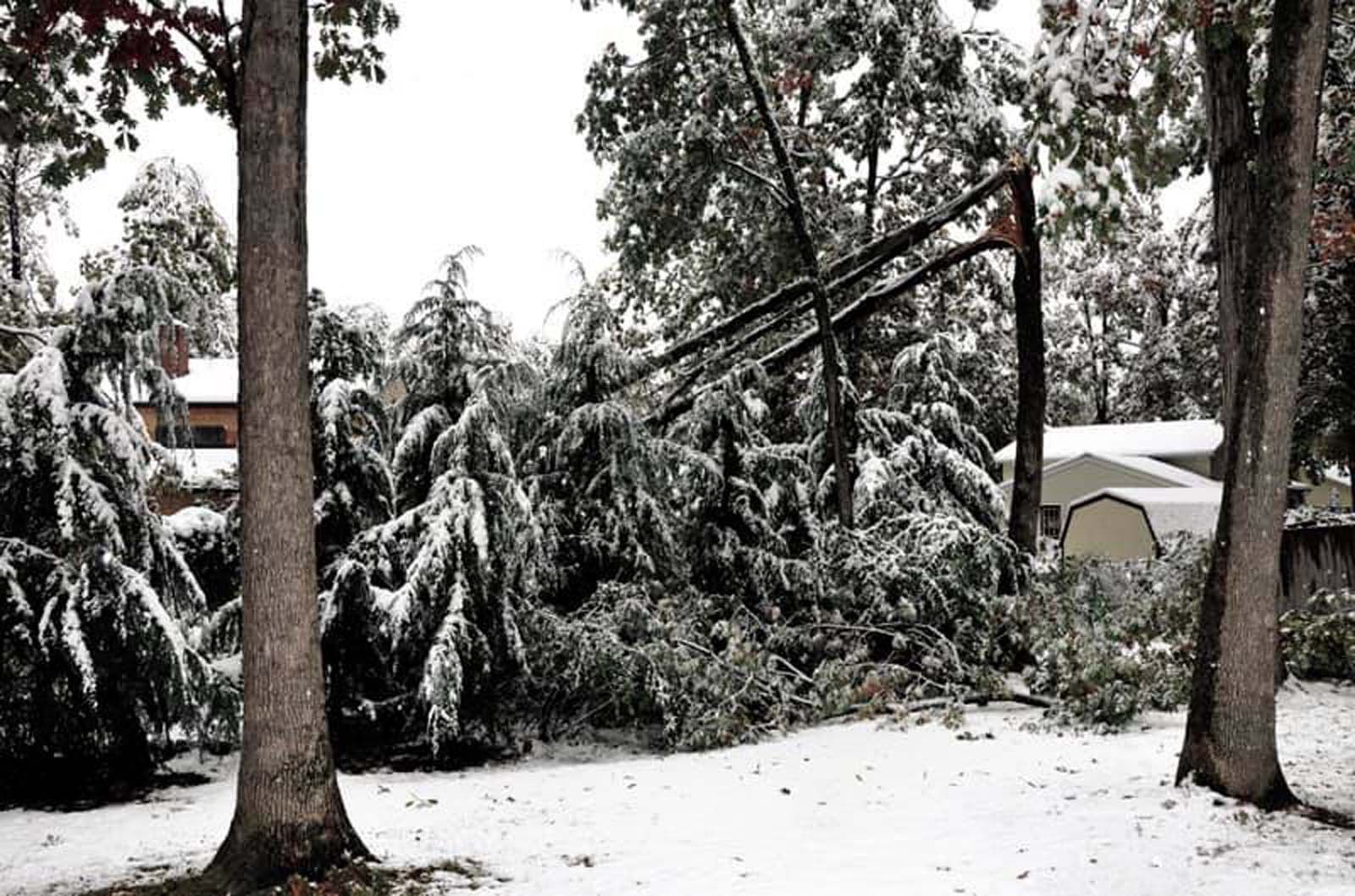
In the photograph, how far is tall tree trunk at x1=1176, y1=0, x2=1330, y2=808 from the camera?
555 centimetres

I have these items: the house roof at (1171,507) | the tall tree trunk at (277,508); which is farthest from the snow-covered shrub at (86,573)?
the house roof at (1171,507)

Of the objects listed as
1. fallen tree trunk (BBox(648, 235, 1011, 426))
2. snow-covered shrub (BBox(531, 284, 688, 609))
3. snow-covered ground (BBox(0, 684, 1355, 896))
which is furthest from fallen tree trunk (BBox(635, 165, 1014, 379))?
snow-covered ground (BBox(0, 684, 1355, 896))

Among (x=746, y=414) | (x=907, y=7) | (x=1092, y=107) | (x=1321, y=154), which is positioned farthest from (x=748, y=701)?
(x=1321, y=154)

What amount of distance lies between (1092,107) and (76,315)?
7.10 m

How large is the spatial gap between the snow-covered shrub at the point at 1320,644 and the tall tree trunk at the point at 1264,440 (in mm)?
4095

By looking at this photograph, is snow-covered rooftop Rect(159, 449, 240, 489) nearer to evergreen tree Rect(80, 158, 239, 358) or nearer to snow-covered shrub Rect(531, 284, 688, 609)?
evergreen tree Rect(80, 158, 239, 358)

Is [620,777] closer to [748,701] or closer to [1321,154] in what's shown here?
[748,701]

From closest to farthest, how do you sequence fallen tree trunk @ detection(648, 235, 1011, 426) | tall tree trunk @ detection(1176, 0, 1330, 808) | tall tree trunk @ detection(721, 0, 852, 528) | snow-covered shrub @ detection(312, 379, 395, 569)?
1. tall tree trunk @ detection(1176, 0, 1330, 808)
2. snow-covered shrub @ detection(312, 379, 395, 569)
3. tall tree trunk @ detection(721, 0, 852, 528)
4. fallen tree trunk @ detection(648, 235, 1011, 426)

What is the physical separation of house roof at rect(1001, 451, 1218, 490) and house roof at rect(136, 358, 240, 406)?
22899 mm

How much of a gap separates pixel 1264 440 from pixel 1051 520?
27.0 m

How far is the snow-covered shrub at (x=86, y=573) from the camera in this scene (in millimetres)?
6984

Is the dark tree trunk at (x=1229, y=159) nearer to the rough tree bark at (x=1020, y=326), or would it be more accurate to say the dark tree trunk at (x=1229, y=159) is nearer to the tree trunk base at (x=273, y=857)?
the rough tree bark at (x=1020, y=326)

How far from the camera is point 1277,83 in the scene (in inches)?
222

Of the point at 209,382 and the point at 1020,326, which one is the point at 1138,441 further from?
the point at 209,382
